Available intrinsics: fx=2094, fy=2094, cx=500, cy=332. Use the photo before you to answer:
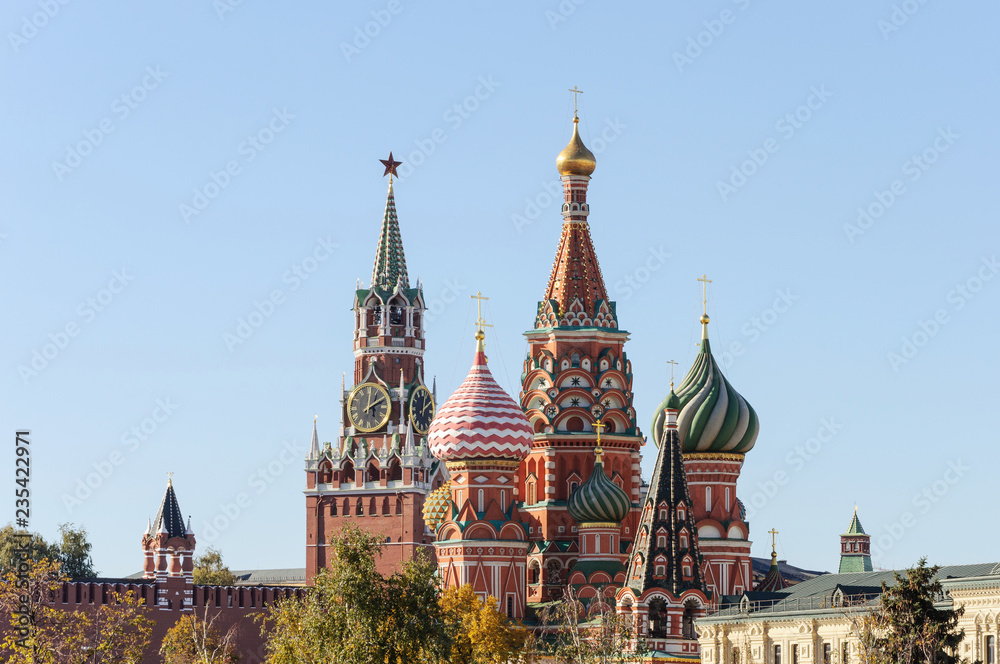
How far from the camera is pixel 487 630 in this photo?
69.7 metres

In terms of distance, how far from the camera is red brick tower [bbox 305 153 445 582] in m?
121

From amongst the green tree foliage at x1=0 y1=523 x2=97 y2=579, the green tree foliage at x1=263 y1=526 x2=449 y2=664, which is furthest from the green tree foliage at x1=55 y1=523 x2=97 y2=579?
the green tree foliage at x1=263 y1=526 x2=449 y2=664

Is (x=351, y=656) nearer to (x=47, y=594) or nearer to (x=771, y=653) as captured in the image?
(x=771, y=653)

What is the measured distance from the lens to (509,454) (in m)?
79.5

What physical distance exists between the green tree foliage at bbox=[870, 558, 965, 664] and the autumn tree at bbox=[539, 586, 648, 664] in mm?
12326

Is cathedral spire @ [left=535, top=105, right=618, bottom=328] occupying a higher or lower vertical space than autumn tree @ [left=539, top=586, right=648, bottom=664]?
higher

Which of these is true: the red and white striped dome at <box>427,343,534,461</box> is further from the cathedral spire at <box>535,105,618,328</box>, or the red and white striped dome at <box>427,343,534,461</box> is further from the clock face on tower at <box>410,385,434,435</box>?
the clock face on tower at <box>410,385,434,435</box>

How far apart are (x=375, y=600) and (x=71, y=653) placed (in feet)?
52.0

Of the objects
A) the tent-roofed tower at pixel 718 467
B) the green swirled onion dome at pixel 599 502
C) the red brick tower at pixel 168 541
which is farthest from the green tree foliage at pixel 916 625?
the red brick tower at pixel 168 541

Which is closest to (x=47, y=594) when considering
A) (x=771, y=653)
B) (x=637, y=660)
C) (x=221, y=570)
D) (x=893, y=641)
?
(x=637, y=660)

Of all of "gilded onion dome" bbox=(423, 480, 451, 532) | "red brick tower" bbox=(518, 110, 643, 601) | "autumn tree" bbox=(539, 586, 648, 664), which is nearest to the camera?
"autumn tree" bbox=(539, 586, 648, 664)

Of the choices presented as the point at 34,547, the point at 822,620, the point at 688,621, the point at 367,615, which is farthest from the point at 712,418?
the point at 34,547

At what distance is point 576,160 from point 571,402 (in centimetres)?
1000

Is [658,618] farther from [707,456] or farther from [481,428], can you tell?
[481,428]
